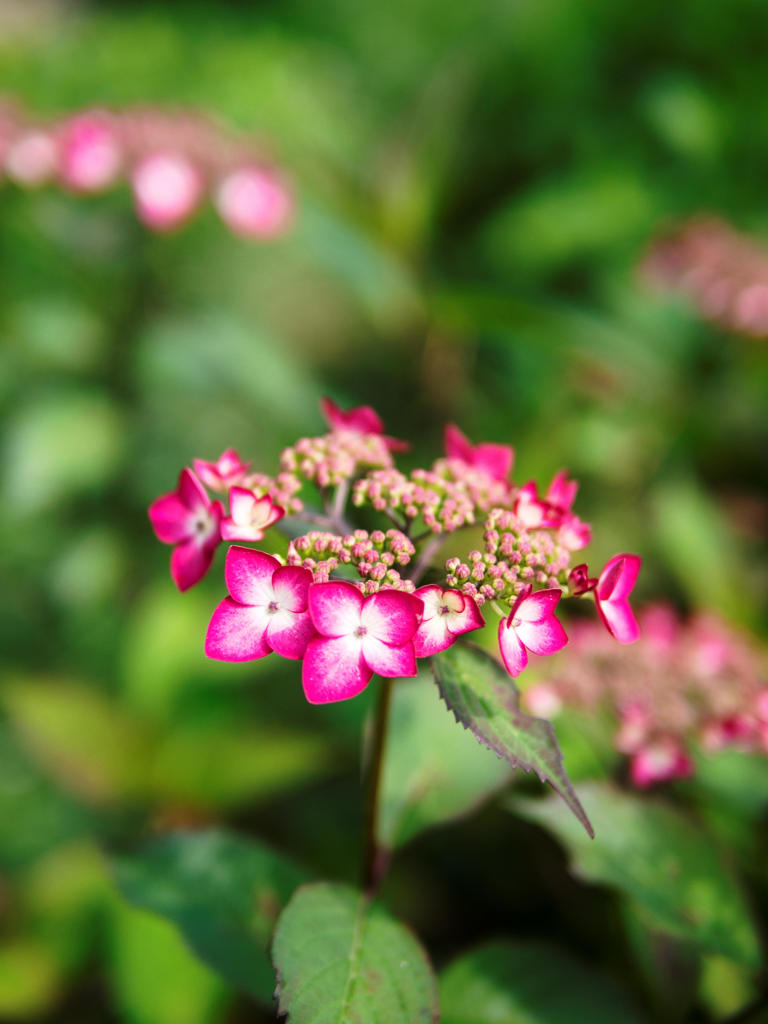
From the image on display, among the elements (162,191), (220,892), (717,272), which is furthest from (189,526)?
(717,272)

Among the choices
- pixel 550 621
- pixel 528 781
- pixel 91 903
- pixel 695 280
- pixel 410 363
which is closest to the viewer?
pixel 550 621

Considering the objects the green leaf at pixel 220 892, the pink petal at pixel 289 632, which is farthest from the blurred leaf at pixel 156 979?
the pink petal at pixel 289 632

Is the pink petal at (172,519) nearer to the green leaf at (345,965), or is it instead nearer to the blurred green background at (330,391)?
the green leaf at (345,965)

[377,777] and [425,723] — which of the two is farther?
[425,723]

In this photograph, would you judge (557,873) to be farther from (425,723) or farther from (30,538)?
(30,538)

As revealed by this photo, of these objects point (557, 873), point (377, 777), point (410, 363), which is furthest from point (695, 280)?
point (377, 777)
